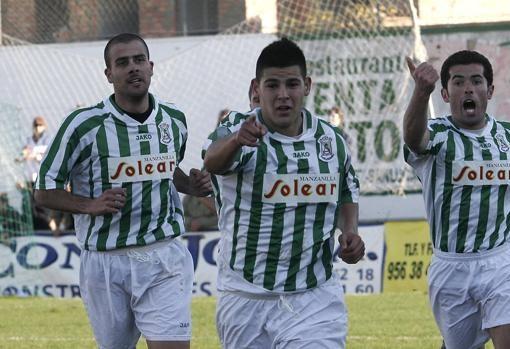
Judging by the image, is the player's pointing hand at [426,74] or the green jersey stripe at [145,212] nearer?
the player's pointing hand at [426,74]

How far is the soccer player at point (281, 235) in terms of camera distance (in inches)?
252

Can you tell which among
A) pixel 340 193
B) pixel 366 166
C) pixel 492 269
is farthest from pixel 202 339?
pixel 366 166

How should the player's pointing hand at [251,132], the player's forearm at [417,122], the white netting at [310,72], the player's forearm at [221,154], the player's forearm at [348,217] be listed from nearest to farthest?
the player's pointing hand at [251,132], the player's forearm at [221,154], the player's forearm at [348,217], the player's forearm at [417,122], the white netting at [310,72]

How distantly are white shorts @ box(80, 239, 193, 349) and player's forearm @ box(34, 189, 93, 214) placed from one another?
1.24ft

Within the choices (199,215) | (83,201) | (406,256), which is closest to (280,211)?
(83,201)

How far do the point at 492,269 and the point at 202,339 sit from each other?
5038mm

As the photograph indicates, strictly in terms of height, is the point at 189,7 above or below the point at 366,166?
above

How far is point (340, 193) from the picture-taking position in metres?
6.68

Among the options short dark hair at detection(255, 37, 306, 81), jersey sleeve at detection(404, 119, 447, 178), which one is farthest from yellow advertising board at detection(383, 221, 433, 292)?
short dark hair at detection(255, 37, 306, 81)

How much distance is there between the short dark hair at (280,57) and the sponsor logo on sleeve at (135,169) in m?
1.68

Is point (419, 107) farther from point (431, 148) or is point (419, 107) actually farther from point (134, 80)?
point (134, 80)

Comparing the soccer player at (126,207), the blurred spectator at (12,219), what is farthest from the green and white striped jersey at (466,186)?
the blurred spectator at (12,219)

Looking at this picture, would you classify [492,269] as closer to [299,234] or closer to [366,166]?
[299,234]

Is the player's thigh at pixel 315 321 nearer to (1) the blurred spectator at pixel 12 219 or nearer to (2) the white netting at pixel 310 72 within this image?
(1) the blurred spectator at pixel 12 219
